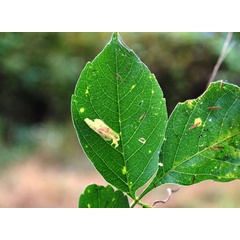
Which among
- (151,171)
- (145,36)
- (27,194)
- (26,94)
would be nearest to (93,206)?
(151,171)

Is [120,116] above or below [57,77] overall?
below

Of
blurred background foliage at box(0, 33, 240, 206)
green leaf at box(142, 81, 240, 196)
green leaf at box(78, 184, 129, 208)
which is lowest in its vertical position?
green leaf at box(78, 184, 129, 208)

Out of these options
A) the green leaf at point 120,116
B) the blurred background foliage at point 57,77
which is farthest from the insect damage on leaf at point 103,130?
the blurred background foliage at point 57,77

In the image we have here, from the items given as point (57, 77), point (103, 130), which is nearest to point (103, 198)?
point (103, 130)

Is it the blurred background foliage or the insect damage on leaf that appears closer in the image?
the insect damage on leaf

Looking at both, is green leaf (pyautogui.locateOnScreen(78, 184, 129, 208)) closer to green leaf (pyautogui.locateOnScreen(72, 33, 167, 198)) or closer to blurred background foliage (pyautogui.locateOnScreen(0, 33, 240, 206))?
green leaf (pyautogui.locateOnScreen(72, 33, 167, 198))

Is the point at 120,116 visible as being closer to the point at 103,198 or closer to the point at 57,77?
the point at 103,198

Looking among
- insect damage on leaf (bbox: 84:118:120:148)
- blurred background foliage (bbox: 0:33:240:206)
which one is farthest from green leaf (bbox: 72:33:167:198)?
blurred background foliage (bbox: 0:33:240:206)
